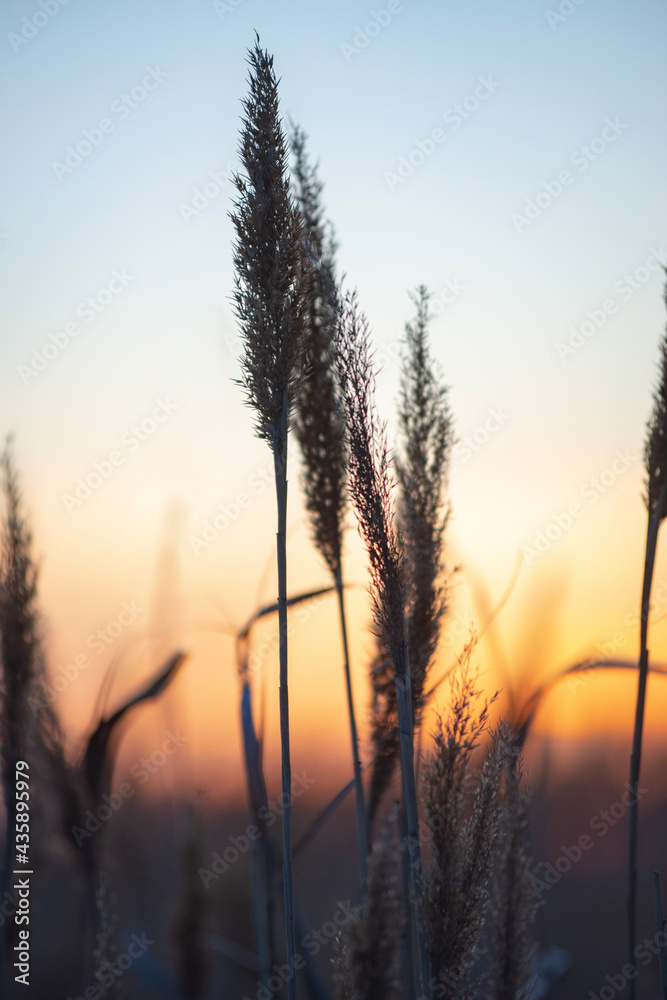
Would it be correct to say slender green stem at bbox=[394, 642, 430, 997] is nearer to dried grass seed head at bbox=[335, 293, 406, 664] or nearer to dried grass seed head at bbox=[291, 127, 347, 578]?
dried grass seed head at bbox=[335, 293, 406, 664]

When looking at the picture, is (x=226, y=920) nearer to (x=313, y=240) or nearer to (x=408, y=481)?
(x=408, y=481)

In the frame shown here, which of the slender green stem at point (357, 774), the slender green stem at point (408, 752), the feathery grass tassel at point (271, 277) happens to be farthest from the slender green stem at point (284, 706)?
the slender green stem at point (357, 774)

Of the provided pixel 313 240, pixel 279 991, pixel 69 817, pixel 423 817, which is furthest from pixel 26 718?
pixel 313 240

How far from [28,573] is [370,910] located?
1.84 m

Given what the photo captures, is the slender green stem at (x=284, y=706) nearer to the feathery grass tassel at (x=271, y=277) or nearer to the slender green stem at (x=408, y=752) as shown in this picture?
the feathery grass tassel at (x=271, y=277)

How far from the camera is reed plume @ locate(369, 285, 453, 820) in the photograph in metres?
2.17

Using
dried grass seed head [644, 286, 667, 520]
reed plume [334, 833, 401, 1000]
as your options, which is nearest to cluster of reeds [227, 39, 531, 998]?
reed plume [334, 833, 401, 1000]

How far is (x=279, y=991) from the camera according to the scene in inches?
97.2

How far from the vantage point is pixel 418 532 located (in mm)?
2266

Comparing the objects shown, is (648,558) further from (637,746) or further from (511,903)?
(511,903)

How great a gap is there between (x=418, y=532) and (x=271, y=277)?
3.03 ft

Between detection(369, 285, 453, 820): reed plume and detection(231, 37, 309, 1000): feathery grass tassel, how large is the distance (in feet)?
1.45

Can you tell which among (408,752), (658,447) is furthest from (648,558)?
(408,752)


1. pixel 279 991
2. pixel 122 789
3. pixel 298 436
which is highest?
pixel 298 436
